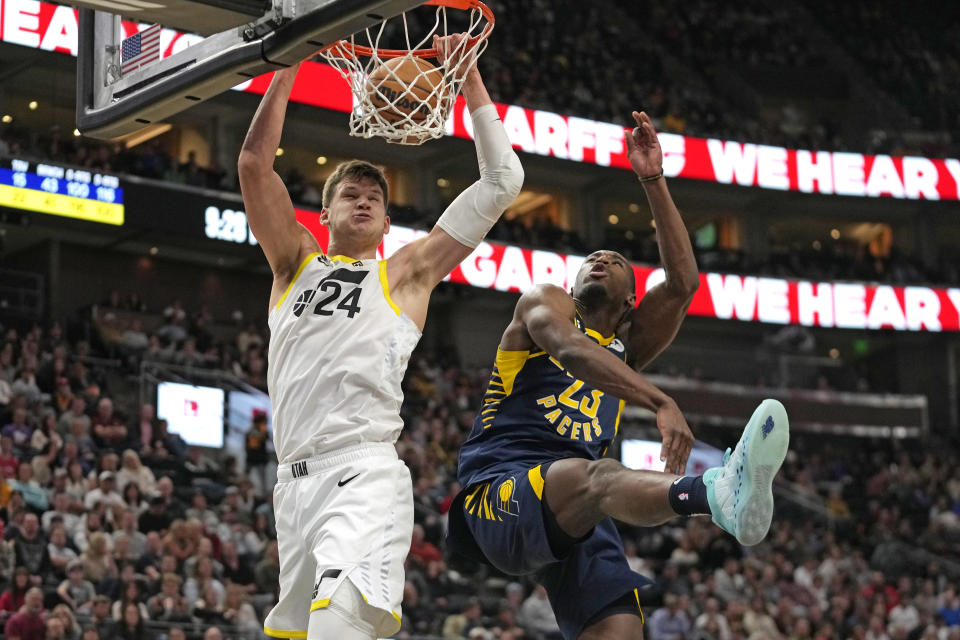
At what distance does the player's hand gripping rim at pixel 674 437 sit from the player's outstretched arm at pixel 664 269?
1.57 m

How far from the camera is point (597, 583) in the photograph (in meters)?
5.84

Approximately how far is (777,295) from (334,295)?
27114 millimetres

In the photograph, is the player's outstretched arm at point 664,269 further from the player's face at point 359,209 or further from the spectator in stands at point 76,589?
the spectator in stands at point 76,589

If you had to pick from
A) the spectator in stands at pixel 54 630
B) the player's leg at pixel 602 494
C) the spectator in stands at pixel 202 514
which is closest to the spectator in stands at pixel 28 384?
the spectator in stands at pixel 202 514

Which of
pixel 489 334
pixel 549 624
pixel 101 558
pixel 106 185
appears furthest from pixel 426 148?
pixel 101 558

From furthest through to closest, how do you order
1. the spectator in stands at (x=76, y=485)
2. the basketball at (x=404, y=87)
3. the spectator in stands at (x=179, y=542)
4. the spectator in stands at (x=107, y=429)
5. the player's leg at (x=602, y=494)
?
1. the spectator in stands at (x=107, y=429)
2. the spectator in stands at (x=76, y=485)
3. the spectator in stands at (x=179, y=542)
4. the basketball at (x=404, y=87)
5. the player's leg at (x=602, y=494)

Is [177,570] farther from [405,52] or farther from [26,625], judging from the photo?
[405,52]

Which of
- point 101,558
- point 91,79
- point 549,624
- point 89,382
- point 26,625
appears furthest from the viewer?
point 89,382

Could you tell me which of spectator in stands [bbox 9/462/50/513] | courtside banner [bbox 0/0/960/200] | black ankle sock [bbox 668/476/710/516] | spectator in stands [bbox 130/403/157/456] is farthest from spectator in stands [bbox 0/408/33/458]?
black ankle sock [bbox 668/476/710/516]

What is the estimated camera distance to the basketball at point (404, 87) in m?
6.22

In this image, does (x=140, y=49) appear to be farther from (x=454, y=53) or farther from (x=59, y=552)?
(x=59, y=552)

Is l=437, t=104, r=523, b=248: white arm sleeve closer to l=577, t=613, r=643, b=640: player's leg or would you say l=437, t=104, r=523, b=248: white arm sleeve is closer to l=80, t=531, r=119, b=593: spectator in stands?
l=577, t=613, r=643, b=640: player's leg

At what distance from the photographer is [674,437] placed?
15.7 feet

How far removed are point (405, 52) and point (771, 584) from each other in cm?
1471
